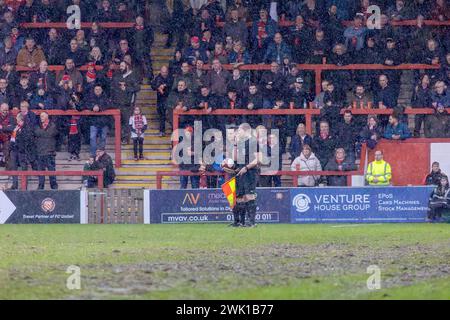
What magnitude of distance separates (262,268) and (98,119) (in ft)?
40.8

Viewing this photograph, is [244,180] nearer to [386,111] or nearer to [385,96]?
[386,111]

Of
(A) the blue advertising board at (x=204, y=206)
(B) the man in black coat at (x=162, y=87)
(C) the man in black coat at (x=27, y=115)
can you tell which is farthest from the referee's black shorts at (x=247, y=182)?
(C) the man in black coat at (x=27, y=115)

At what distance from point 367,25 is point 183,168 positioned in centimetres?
684

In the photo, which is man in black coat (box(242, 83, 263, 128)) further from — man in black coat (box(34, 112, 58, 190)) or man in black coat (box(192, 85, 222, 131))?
man in black coat (box(34, 112, 58, 190))

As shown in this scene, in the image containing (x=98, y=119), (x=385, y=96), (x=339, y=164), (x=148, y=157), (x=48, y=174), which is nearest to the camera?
(x=48, y=174)

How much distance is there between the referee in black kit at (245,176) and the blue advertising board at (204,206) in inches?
55.2

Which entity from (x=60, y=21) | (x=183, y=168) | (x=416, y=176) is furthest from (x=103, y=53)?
(x=416, y=176)

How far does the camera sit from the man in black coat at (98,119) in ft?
92.5

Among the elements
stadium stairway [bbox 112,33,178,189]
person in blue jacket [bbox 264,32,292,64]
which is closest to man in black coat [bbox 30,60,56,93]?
stadium stairway [bbox 112,33,178,189]

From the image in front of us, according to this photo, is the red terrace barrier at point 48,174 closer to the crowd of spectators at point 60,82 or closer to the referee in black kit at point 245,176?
the crowd of spectators at point 60,82

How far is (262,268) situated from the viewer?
1661 cm

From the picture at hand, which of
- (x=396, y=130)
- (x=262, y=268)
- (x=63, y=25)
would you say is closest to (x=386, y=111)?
(x=396, y=130)

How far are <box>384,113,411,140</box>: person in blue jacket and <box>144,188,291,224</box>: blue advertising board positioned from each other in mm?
3201

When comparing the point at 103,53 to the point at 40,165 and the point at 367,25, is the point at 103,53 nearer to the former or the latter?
the point at 40,165
